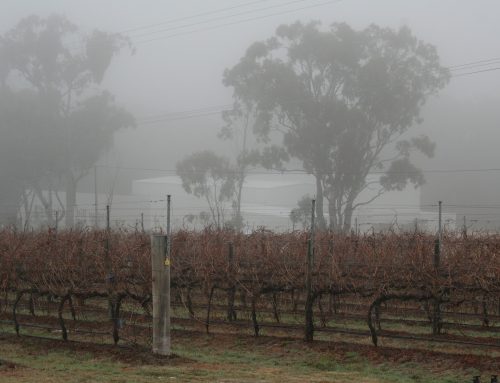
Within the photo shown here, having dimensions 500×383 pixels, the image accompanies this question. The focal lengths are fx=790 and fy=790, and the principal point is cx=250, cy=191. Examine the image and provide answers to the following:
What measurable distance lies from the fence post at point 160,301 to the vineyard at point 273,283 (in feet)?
4.94

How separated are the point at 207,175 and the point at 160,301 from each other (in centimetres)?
3654

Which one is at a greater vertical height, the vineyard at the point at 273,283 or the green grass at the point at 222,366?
the vineyard at the point at 273,283

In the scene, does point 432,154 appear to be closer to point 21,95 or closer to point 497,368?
point 21,95

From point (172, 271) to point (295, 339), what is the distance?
269 centimetres

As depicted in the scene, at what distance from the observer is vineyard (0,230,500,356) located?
12062 millimetres

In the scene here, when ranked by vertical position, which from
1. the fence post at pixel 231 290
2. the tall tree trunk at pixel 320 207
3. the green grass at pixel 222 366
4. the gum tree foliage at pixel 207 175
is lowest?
the green grass at pixel 222 366

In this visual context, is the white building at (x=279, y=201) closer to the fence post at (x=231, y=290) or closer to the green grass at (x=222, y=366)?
the fence post at (x=231, y=290)

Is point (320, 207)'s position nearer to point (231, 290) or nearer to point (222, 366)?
point (231, 290)

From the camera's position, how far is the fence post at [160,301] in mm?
11039

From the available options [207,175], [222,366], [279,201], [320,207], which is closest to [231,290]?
[222,366]

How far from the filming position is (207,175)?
47500 millimetres

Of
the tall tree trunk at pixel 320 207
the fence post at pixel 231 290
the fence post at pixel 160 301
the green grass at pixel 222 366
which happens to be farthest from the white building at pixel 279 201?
the fence post at pixel 160 301

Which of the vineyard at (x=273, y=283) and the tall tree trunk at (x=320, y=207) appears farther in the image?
the tall tree trunk at (x=320, y=207)

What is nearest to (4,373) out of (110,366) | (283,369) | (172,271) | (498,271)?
(110,366)
